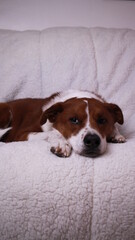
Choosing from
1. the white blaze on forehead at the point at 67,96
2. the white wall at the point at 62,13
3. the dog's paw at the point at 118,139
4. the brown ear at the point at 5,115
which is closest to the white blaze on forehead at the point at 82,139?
the dog's paw at the point at 118,139

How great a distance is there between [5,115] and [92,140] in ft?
3.01

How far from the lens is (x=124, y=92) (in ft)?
7.59

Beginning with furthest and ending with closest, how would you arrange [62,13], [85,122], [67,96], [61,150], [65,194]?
[62,13] < [67,96] < [85,122] < [61,150] < [65,194]

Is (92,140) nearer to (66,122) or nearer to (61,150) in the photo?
(61,150)

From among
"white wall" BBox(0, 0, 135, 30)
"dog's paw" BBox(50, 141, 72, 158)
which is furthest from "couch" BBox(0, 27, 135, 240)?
"white wall" BBox(0, 0, 135, 30)

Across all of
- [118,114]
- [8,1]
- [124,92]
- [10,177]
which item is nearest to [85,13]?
[8,1]

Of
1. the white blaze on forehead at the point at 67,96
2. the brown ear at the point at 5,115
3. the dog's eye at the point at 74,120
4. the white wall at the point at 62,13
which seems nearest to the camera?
the dog's eye at the point at 74,120

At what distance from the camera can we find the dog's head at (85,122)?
149cm

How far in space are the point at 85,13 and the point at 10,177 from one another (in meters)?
1.87

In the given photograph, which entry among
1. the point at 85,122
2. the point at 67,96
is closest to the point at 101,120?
the point at 85,122

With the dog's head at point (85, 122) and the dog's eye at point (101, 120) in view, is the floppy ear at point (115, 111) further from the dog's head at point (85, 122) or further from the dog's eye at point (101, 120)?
the dog's eye at point (101, 120)

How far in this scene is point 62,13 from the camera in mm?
2633

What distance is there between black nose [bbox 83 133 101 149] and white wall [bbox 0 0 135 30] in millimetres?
1494

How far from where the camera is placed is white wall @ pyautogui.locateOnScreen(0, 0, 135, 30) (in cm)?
261
